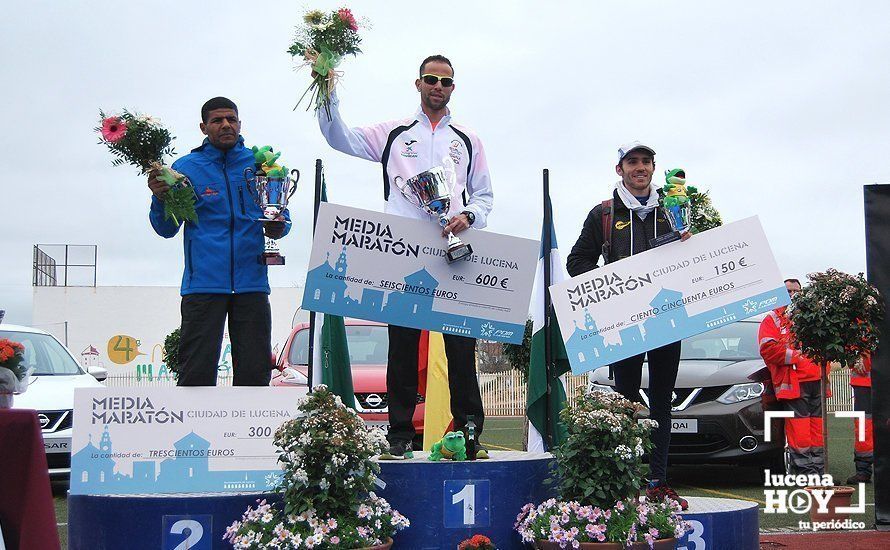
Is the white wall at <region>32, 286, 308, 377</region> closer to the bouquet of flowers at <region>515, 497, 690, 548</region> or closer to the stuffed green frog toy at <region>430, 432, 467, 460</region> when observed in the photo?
the stuffed green frog toy at <region>430, 432, 467, 460</region>

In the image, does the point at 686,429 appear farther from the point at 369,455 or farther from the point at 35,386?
the point at 35,386

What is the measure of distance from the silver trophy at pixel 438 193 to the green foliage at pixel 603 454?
107cm

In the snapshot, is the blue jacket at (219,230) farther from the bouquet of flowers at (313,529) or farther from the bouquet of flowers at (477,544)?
the bouquet of flowers at (477,544)

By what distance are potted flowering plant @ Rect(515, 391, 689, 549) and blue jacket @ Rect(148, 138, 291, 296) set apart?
185 centimetres

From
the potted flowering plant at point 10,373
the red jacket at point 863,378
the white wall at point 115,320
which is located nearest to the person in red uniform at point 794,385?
the red jacket at point 863,378

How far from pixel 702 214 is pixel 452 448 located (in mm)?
2026

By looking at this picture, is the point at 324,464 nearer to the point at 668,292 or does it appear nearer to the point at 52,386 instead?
the point at 668,292

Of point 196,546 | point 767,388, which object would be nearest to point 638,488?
point 196,546

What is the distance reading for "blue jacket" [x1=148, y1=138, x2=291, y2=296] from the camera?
16.8 ft

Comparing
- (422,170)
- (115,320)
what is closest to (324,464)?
(422,170)

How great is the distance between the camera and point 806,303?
757cm

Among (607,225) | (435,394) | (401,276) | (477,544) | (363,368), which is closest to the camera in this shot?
(477,544)

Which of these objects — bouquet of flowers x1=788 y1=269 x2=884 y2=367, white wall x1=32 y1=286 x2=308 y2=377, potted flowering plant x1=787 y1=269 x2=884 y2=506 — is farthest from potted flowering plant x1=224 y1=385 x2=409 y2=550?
white wall x1=32 y1=286 x2=308 y2=377

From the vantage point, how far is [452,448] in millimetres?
4762
